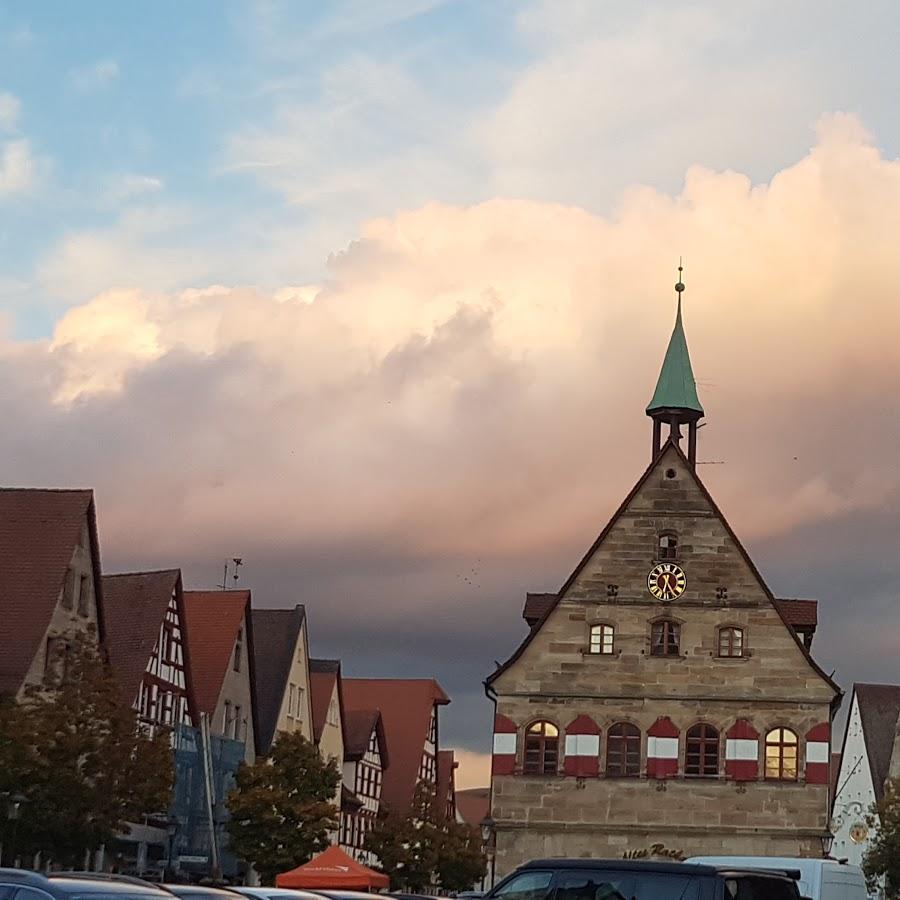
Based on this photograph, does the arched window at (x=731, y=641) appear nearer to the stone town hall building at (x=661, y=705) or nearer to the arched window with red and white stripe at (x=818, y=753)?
the stone town hall building at (x=661, y=705)

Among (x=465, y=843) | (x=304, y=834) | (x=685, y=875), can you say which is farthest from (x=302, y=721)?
(x=685, y=875)

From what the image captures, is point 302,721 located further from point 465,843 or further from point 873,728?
point 873,728

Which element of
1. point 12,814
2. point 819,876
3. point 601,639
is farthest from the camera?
point 601,639

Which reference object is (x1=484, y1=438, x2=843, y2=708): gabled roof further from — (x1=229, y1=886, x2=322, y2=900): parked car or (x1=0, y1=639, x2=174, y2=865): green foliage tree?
(x1=229, y1=886, x2=322, y2=900): parked car

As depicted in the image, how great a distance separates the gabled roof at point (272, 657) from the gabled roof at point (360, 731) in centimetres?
944

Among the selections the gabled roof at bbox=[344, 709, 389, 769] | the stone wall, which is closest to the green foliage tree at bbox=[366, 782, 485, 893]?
the gabled roof at bbox=[344, 709, 389, 769]

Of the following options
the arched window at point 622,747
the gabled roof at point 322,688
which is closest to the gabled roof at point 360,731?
the gabled roof at point 322,688

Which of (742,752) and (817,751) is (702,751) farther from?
(817,751)


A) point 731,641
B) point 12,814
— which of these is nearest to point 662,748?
point 731,641

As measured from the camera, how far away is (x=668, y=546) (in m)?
60.6

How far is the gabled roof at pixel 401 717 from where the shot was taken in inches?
3703

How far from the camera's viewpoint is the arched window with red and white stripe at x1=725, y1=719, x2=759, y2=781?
194 feet

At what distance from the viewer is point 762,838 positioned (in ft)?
192

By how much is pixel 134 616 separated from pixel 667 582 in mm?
16484
